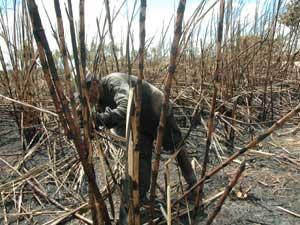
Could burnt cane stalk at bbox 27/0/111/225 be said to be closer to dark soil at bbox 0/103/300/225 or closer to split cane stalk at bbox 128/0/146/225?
split cane stalk at bbox 128/0/146/225

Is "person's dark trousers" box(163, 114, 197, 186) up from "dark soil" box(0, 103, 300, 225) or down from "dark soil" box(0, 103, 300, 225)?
up

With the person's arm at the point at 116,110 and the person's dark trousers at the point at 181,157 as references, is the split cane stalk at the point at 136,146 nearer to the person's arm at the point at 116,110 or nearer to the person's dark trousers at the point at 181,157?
the person's arm at the point at 116,110

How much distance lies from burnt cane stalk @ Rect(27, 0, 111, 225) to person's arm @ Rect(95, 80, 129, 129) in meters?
0.43

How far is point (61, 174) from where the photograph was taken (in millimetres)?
2213

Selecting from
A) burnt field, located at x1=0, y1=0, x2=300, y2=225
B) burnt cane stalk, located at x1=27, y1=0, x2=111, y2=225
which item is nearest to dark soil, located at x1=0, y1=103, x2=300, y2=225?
burnt field, located at x1=0, y1=0, x2=300, y2=225

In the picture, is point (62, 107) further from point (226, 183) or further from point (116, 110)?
point (226, 183)

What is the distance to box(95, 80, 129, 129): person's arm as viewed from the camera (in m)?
1.39

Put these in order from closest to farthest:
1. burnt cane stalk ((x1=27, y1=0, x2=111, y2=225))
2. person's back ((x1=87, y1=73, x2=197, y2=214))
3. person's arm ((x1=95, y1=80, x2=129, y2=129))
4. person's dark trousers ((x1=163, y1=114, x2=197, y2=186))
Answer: burnt cane stalk ((x1=27, y1=0, x2=111, y2=225)), person's arm ((x1=95, y1=80, x2=129, y2=129)), person's back ((x1=87, y1=73, x2=197, y2=214)), person's dark trousers ((x1=163, y1=114, x2=197, y2=186))

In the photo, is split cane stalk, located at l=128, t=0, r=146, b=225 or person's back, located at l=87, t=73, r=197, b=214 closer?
split cane stalk, located at l=128, t=0, r=146, b=225

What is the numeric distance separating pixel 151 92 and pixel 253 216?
0.66 m

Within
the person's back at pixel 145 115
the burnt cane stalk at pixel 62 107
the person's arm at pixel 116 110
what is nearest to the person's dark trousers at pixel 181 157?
the person's back at pixel 145 115

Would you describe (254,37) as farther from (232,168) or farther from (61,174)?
(61,174)

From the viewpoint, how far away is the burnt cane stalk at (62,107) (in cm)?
67

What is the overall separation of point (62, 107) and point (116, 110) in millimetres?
660
